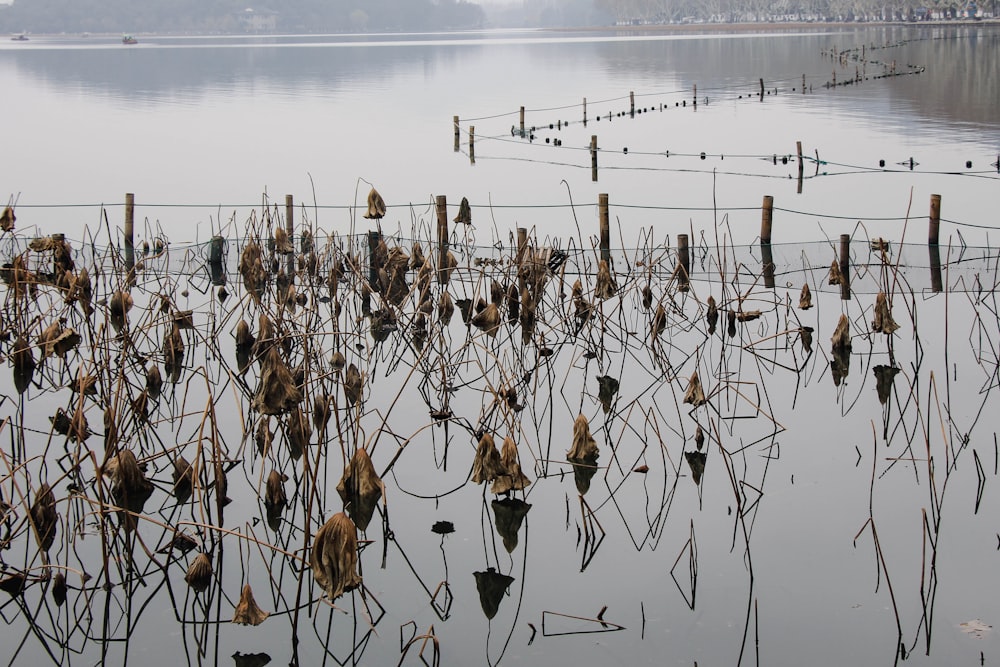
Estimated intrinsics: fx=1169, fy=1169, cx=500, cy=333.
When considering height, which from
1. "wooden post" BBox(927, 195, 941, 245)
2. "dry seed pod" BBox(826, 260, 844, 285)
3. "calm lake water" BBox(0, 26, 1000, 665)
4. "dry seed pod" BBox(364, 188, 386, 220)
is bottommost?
"calm lake water" BBox(0, 26, 1000, 665)

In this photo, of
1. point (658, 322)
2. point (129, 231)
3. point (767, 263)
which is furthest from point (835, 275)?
point (129, 231)

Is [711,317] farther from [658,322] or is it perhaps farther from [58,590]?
[58,590]

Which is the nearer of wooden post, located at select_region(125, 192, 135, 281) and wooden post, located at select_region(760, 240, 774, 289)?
wooden post, located at select_region(760, 240, 774, 289)

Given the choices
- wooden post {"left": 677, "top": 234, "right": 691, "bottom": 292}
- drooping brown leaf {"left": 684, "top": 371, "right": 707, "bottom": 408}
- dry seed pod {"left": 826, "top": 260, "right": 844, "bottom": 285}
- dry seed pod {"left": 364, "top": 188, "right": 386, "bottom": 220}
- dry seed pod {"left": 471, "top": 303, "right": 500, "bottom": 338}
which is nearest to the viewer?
drooping brown leaf {"left": 684, "top": 371, "right": 707, "bottom": 408}

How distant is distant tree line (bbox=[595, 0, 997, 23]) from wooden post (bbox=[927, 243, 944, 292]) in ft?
371

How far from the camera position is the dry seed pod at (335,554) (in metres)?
4.39

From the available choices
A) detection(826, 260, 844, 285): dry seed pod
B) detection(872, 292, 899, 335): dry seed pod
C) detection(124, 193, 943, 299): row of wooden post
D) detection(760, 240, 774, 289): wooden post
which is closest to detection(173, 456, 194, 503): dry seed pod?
detection(124, 193, 943, 299): row of wooden post

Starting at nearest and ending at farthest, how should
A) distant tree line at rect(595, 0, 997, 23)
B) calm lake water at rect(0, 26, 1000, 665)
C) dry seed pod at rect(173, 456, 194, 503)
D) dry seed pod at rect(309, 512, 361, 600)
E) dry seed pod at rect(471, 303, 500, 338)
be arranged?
dry seed pod at rect(309, 512, 361, 600)
calm lake water at rect(0, 26, 1000, 665)
dry seed pod at rect(173, 456, 194, 503)
dry seed pod at rect(471, 303, 500, 338)
distant tree line at rect(595, 0, 997, 23)

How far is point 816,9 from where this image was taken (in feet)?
511

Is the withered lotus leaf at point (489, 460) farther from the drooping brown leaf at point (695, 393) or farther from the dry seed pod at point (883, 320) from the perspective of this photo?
the dry seed pod at point (883, 320)

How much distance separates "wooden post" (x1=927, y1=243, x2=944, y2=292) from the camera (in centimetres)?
1229

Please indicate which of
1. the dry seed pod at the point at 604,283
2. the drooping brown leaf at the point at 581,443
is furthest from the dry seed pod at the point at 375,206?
the drooping brown leaf at the point at 581,443

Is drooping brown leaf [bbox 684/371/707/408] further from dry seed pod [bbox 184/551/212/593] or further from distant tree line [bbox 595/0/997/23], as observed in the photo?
distant tree line [bbox 595/0/997/23]

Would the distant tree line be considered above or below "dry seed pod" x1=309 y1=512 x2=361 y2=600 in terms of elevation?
above
